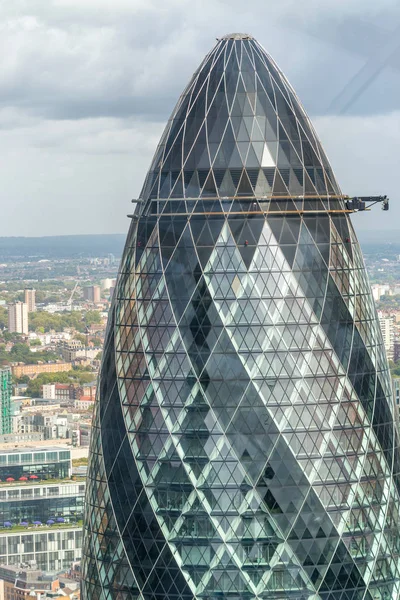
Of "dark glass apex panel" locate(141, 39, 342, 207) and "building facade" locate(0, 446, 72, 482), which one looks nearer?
"dark glass apex panel" locate(141, 39, 342, 207)

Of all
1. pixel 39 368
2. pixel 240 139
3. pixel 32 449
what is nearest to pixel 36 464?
pixel 32 449

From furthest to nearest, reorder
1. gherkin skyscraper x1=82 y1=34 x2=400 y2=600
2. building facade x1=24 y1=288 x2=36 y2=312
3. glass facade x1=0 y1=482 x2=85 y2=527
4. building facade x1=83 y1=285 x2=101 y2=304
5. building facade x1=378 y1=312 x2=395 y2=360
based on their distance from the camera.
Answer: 1. building facade x1=24 y1=288 x2=36 y2=312
2. building facade x1=83 y1=285 x2=101 y2=304
3. glass facade x1=0 y1=482 x2=85 y2=527
4. building facade x1=378 y1=312 x2=395 y2=360
5. gherkin skyscraper x1=82 y1=34 x2=400 y2=600

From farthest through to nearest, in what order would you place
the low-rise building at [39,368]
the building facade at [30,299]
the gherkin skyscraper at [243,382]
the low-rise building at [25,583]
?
1. the building facade at [30,299]
2. the low-rise building at [39,368]
3. the low-rise building at [25,583]
4. the gherkin skyscraper at [243,382]

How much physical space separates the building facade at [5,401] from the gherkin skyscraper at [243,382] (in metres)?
67.7

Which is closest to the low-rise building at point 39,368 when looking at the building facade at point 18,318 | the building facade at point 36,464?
the building facade at point 18,318

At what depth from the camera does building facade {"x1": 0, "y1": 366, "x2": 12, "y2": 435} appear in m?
87.8

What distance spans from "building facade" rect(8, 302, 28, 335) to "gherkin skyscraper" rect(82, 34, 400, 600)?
110105 mm

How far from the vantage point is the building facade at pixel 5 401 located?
87838 millimetres

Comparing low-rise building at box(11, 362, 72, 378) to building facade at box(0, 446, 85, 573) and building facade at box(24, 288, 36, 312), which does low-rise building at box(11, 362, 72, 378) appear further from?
building facade at box(0, 446, 85, 573)

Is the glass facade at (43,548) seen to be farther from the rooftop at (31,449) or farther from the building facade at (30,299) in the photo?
the building facade at (30,299)

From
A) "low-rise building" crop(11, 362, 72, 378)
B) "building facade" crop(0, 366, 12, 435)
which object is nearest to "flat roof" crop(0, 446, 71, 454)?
"building facade" crop(0, 366, 12, 435)

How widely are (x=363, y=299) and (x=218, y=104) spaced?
3432 millimetres

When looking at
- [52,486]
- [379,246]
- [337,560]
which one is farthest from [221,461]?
[52,486]

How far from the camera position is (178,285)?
63.0 ft
